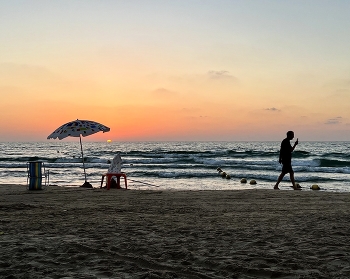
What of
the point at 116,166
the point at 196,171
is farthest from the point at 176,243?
the point at 196,171

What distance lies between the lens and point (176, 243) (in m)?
4.00

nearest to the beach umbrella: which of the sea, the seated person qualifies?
the seated person

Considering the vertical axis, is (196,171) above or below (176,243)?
below

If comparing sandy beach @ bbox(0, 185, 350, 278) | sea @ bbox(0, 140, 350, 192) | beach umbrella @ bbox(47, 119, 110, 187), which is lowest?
sea @ bbox(0, 140, 350, 192)

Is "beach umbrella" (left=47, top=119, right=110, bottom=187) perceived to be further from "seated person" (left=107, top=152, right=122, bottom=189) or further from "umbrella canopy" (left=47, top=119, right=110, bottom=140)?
"seated person" (left=107, top=152, right=122, bottom=189)

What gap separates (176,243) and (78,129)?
28.1 feet

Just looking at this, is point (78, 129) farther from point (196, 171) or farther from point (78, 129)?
point (196, 171)

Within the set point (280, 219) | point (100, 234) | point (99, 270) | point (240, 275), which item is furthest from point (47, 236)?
point (280, 219)

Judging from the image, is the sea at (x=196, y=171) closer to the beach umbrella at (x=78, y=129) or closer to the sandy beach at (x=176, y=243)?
the beach umbrella at (x=78, y=129)

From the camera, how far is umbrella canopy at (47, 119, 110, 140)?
11773 mm

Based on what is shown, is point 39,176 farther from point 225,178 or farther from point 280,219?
point 225,178

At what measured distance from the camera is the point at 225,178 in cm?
2098

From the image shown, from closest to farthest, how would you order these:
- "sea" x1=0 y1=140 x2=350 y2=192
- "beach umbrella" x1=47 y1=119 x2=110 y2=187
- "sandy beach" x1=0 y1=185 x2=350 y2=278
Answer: "sandy beach" x1=0 y1=185 x2=350 y2=278 → "beach umbrella" x1=47 y1=119 x2=110 y2=187 → "sea" x1=0 y1=140 x2=350 y2=192

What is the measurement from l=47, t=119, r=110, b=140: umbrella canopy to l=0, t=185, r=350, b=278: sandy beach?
201 inches
